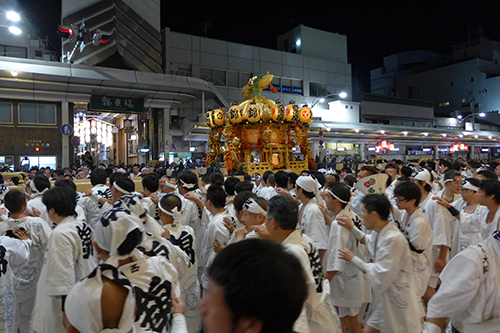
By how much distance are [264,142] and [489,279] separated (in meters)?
14.9

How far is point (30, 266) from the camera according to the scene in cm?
432

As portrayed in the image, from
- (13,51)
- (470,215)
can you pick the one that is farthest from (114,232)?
(13,51)

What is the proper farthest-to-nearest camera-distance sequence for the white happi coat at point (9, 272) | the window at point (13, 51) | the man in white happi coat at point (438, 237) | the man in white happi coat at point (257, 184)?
the window at point (13, 51) < the man in white happi coat at point (257, 184) < the man in white happi coat at point (438, 237) < the white happi coat at point (9, 272)

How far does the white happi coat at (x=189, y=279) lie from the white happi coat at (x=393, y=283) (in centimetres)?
189

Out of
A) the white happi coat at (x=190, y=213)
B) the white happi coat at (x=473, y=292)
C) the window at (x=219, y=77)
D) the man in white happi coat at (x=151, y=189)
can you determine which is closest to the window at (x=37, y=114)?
the window at (x=219, y=77)

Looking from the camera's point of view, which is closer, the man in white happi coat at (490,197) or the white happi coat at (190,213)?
the man in white happi coat at (490,197)

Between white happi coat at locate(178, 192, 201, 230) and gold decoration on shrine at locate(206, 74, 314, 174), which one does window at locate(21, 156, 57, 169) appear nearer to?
gold decoration on shrine at locate(206, 74, 314, 174)

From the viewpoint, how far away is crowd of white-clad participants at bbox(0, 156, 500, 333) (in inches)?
51.1

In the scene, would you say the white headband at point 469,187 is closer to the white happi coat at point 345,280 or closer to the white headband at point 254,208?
the white happi coat at point 345,280

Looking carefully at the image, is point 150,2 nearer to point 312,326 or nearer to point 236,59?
point 236,59

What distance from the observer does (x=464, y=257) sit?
2.40 m

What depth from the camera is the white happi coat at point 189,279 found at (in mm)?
4008

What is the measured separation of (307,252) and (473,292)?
119cm

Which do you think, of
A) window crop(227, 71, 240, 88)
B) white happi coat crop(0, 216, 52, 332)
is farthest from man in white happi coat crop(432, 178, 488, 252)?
window crop(227, 71, 240, 88)
